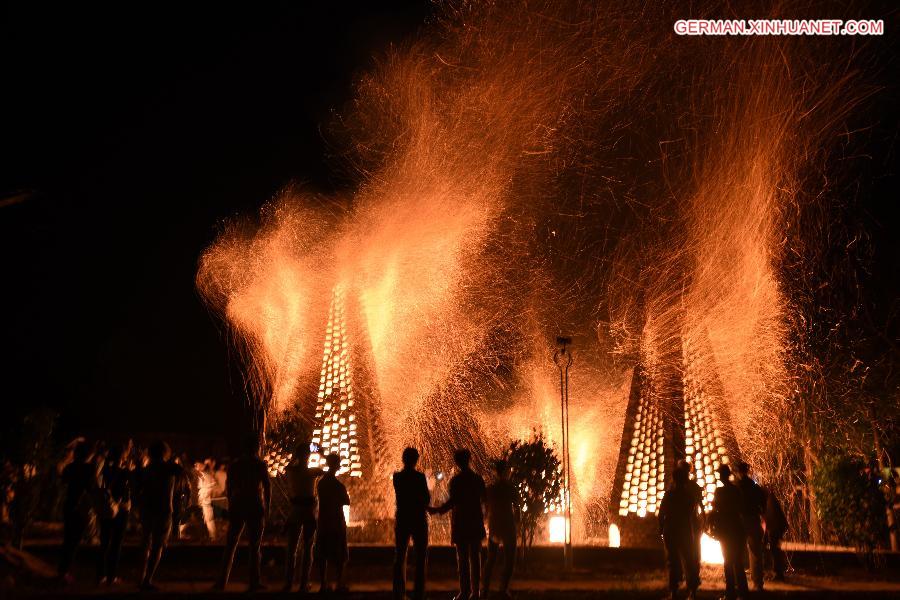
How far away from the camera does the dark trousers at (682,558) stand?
9859mm

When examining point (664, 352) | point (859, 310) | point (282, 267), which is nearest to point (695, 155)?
point (664, 352)

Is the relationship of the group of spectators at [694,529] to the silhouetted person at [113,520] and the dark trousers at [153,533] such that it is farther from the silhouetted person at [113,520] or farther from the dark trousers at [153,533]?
the silhouetted person at [113,520]

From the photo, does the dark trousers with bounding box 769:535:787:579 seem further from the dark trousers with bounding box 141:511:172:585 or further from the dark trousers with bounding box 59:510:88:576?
the dark trousers with bounding box 59:510:88:576

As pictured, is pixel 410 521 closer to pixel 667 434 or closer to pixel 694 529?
pixel 694 529

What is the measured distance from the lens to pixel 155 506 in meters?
9.57

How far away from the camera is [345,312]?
21.6 meters

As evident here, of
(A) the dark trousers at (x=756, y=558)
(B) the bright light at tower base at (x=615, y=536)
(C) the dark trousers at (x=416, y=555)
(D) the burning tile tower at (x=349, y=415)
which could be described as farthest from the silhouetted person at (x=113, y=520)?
(B) the bright light at tower base at (x=615, y=536)

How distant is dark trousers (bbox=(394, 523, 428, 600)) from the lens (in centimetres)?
884

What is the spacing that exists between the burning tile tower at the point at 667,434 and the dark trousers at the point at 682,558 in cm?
638

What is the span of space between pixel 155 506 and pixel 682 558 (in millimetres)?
6114

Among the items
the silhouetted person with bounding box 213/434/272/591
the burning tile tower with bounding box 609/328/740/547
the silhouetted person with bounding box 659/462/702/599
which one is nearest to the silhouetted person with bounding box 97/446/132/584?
the silhouetted person with bounding box 213/434/272/591

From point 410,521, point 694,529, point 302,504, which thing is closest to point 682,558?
point 694,529

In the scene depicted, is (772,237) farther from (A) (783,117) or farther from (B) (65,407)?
(B) (65,407)

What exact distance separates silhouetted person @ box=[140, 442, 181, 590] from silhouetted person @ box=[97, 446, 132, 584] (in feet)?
2.35
